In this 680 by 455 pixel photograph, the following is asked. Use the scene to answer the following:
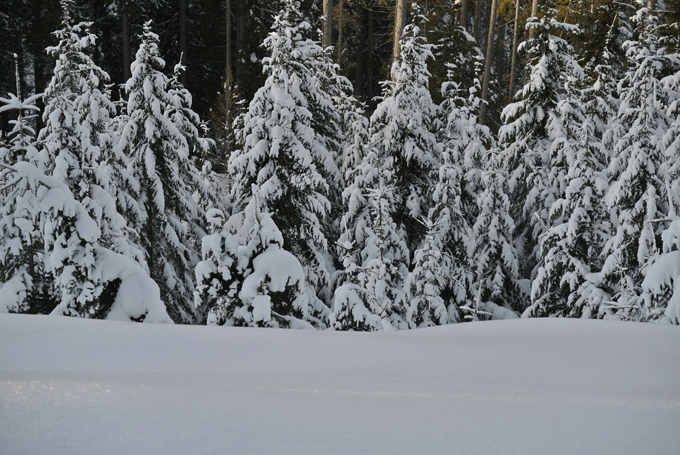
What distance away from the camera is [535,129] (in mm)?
17641

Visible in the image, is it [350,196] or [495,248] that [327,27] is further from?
[495,248]

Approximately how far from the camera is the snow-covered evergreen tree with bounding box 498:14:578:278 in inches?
657

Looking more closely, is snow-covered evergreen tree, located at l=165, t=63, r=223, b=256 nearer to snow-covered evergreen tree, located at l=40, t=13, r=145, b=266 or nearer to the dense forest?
the dense forest

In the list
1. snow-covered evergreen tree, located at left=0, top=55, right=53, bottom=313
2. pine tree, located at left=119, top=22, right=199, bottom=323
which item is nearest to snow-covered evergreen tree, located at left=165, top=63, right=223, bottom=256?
pine tree, located at left=119, top=22, right=199, bottom=323

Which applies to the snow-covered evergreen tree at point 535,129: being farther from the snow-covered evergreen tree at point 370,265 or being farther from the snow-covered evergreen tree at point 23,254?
the snow-covered evergreen tree at point 23,254

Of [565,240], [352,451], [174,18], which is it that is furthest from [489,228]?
[174,18]

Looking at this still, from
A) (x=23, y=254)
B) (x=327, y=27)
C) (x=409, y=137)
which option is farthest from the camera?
(x=327, y=27)

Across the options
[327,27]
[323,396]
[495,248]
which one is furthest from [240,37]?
[323,396]

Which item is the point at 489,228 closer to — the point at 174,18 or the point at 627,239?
the point at 627,239

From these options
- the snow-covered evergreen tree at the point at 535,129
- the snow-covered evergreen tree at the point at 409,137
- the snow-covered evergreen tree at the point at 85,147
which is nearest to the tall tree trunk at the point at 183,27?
the snow-covered evergreen tree at the point at 85,147

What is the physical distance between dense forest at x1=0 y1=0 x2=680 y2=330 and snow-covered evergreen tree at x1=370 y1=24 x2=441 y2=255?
0.07m

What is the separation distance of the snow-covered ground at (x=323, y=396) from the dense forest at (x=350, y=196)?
4.12 meters

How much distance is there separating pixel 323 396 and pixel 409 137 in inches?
581

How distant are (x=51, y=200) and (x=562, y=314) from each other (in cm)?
1269
